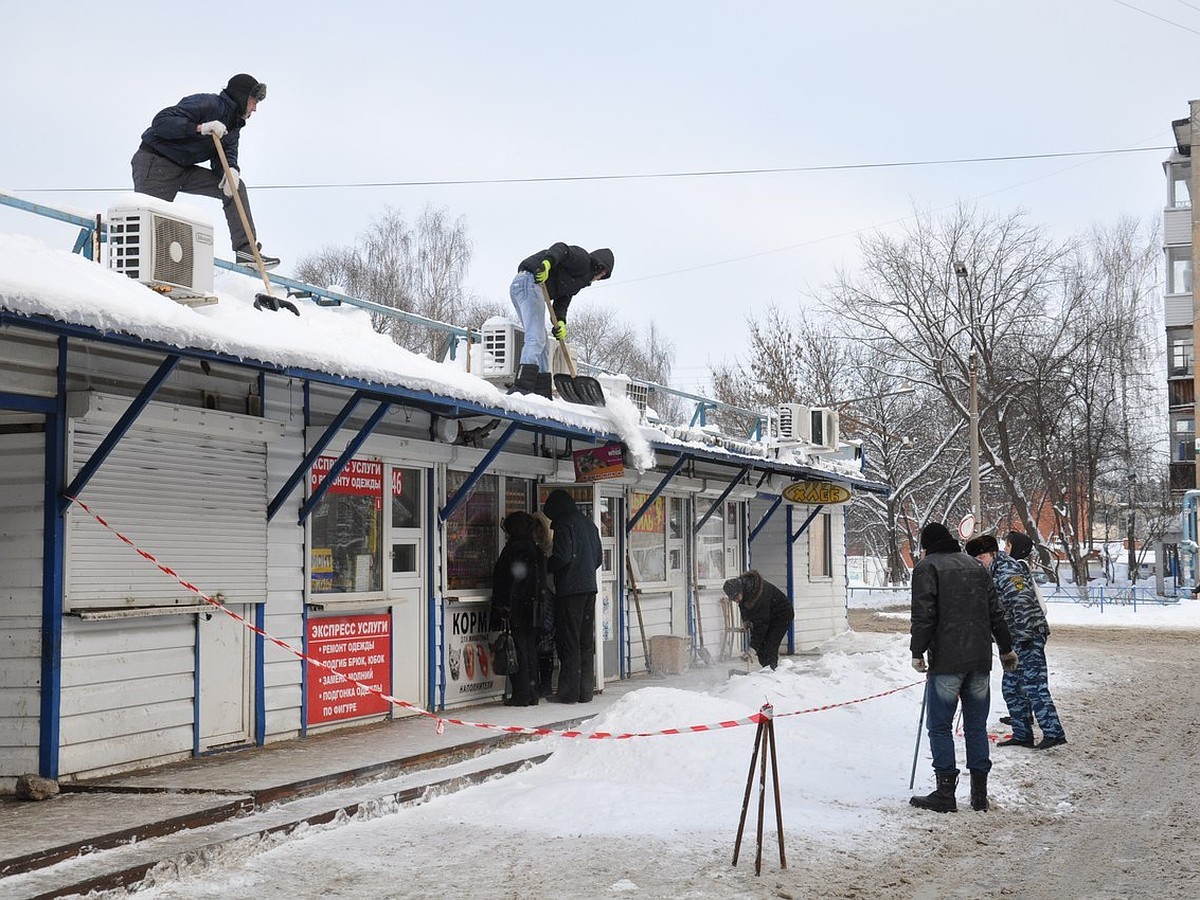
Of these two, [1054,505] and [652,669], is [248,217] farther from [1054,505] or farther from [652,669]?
[1054,505]

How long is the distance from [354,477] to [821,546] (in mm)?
13041

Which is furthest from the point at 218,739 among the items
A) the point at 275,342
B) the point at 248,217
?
the point at 248,217

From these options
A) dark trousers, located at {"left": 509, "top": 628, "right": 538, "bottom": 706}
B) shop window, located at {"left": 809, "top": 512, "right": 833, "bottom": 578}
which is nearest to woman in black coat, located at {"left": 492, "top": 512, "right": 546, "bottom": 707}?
dark trousers, located at {"left": 509, "top": 628, "right": 538, "bottom": 706}

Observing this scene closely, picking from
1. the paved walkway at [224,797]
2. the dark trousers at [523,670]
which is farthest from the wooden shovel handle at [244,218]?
the dark trousers at [523,670]

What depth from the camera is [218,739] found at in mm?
8984

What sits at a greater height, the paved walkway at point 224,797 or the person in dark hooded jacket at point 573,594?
the person in dark hooded jacket at point 573,594

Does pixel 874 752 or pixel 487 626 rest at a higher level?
pixel 487 626

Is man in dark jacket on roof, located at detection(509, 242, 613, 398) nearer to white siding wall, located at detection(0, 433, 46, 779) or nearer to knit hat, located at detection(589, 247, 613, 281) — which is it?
knit hat, located at detection(589, 247, 613, 281)

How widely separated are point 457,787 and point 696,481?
30.7 ft

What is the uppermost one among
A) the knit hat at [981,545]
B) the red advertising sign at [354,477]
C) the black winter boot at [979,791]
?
the red advertising sign at [354,477]

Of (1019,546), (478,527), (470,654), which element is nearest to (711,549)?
(478,527)

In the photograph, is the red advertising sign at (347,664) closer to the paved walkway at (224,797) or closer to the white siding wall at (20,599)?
the paved walkway at (224,797)

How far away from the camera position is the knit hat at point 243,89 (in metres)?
10.2

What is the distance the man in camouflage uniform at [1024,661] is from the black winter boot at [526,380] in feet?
14.1
